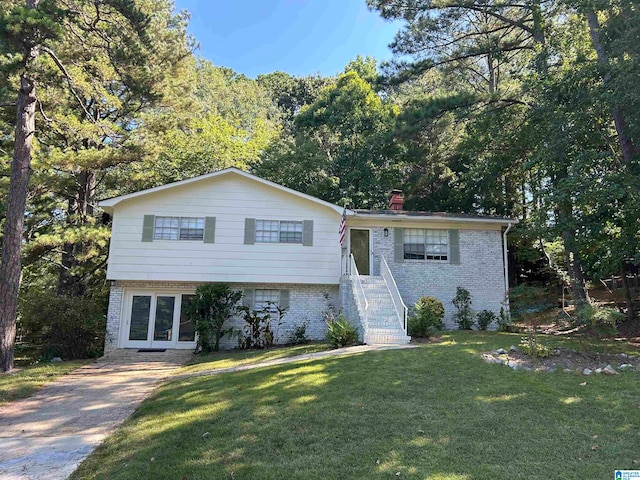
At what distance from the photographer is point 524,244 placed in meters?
21.5

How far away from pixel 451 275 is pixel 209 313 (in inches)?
336

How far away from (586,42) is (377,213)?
28.6 ft

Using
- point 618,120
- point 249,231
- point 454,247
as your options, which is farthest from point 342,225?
point 618,120

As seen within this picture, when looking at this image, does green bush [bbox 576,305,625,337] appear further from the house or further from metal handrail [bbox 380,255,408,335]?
the house

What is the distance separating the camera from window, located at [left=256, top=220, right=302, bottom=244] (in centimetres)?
1451

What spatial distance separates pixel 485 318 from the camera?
1452cm

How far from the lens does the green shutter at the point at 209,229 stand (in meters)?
14.2

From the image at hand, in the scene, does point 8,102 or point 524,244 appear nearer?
point 8,102

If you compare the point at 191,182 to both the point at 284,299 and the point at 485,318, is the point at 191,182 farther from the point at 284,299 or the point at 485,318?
the point at 485,318

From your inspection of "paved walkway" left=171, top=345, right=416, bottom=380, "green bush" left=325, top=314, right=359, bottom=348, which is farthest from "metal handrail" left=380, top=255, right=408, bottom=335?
"paved walkway" left=171, top=345, right=416, bottom=380

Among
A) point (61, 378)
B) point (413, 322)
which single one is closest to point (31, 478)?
point (61, 378)

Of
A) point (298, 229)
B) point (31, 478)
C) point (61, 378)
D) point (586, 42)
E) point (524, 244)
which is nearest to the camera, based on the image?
point (31, 478)

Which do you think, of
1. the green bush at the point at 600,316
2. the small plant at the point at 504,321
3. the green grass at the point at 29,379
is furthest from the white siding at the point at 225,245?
the green bush at the point at 600,316

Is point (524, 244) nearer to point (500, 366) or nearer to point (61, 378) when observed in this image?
point (500, 366)
